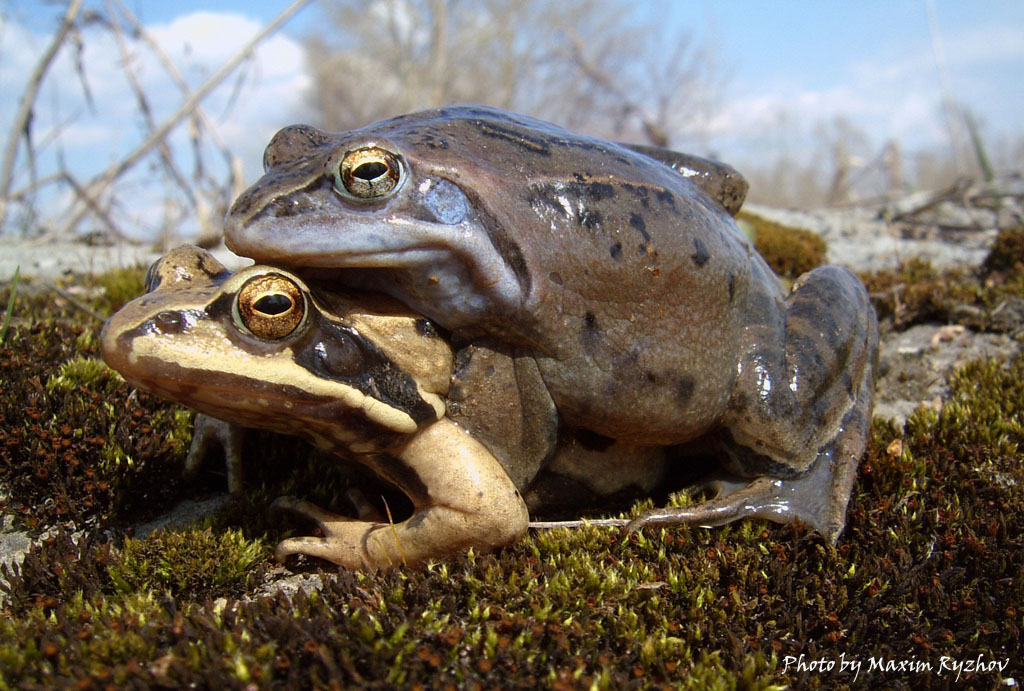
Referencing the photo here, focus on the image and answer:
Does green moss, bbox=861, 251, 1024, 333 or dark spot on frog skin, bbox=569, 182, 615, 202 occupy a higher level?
dark spot on frog skin, bbox=569, 182, 615, 202

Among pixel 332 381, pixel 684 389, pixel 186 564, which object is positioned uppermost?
pixel 332 381

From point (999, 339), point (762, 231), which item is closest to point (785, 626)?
point (999, 339)

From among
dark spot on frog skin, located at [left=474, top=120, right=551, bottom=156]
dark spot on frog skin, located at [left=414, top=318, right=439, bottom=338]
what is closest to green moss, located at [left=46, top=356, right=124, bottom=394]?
dark spot on frog skin, located at [left=414, top=318, right=439, bottom=338]

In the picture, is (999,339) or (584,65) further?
(584,65)

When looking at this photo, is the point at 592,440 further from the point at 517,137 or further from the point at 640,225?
the point at 517,137

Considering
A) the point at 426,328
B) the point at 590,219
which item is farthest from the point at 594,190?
Result: the point at 426,328

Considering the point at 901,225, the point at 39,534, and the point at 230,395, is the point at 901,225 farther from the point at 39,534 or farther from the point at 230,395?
the point at 39,534

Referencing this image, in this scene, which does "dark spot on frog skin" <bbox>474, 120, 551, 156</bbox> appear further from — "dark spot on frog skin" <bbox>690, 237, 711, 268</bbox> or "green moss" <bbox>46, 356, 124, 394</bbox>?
"green moss" <bbox>46, 356, 124, 394</bbox>
